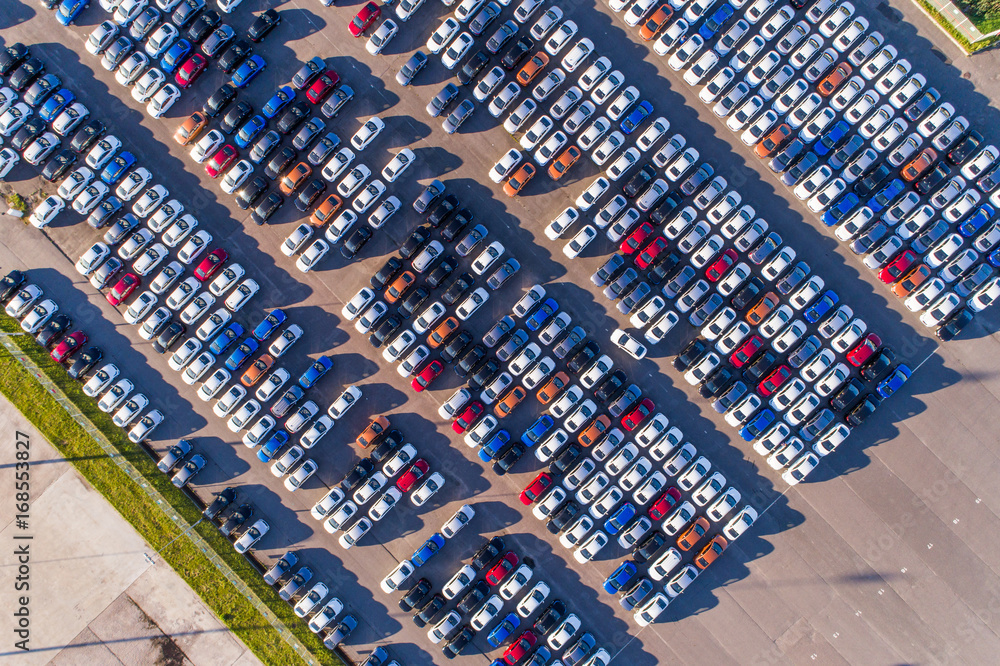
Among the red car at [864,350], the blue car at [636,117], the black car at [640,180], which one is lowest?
the red car at [864,350]

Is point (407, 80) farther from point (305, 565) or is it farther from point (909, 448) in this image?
point (909, 448)

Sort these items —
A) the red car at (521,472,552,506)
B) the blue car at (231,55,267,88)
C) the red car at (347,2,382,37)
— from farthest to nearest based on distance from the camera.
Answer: the red car at (521,472,552,506) → the blue car at (231,55,267,88) → the red car at (347,2,382,37)

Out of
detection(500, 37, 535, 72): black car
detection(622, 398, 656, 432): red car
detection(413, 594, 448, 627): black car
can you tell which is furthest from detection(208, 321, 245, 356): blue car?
detection(622, 398, 656, 432): red car

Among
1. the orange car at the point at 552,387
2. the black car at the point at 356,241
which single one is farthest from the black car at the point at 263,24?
the orange car at the point at 552,387

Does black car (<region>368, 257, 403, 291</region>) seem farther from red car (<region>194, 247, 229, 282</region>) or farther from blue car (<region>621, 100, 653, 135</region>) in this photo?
blue car (<region>621, 100, 653, 135</region>)

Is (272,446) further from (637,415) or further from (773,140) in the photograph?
(773,140)

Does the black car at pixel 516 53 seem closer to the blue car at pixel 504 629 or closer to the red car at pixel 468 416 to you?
the red car at pixel 468 416
